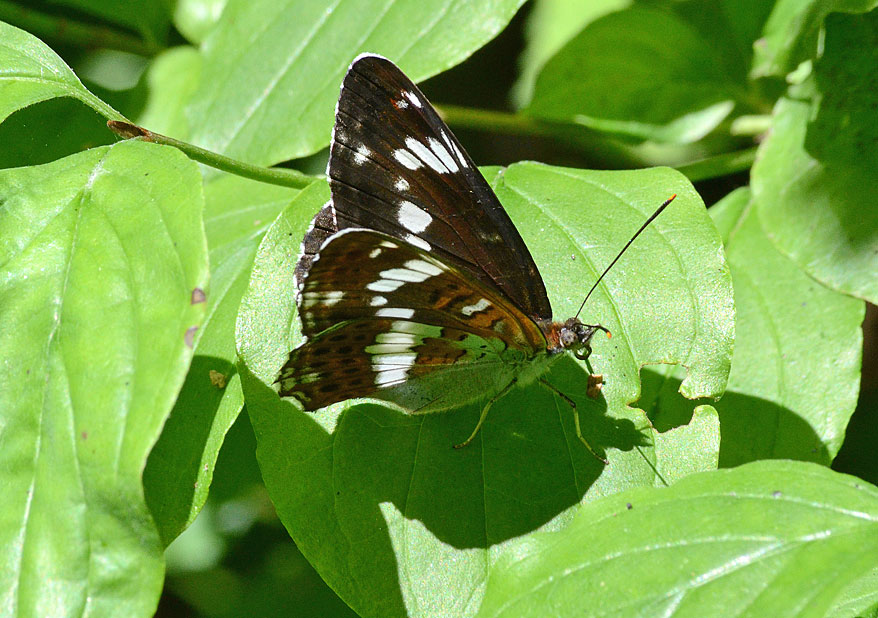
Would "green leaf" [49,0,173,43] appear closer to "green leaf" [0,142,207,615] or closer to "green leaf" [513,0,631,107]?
"green leaf" [513,0,631,107]

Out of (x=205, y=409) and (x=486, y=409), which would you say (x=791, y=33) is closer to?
(x=486, y=409)

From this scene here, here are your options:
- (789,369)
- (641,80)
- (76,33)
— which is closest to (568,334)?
(789,369)

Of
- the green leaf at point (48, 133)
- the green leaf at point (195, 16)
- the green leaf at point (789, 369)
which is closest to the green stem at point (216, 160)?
the green leaf at point (48, 133)

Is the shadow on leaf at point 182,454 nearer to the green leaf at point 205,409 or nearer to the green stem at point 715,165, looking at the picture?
the green leaf at point 205,409

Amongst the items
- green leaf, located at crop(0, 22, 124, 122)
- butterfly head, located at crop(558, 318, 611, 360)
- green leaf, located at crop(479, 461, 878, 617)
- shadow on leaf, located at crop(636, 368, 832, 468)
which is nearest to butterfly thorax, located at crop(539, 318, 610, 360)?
butterfly head, located at crop(558, 318, 611, 360)

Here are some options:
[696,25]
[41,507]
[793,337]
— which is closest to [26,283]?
[41,507]

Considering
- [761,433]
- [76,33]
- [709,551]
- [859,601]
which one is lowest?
[859,601]
